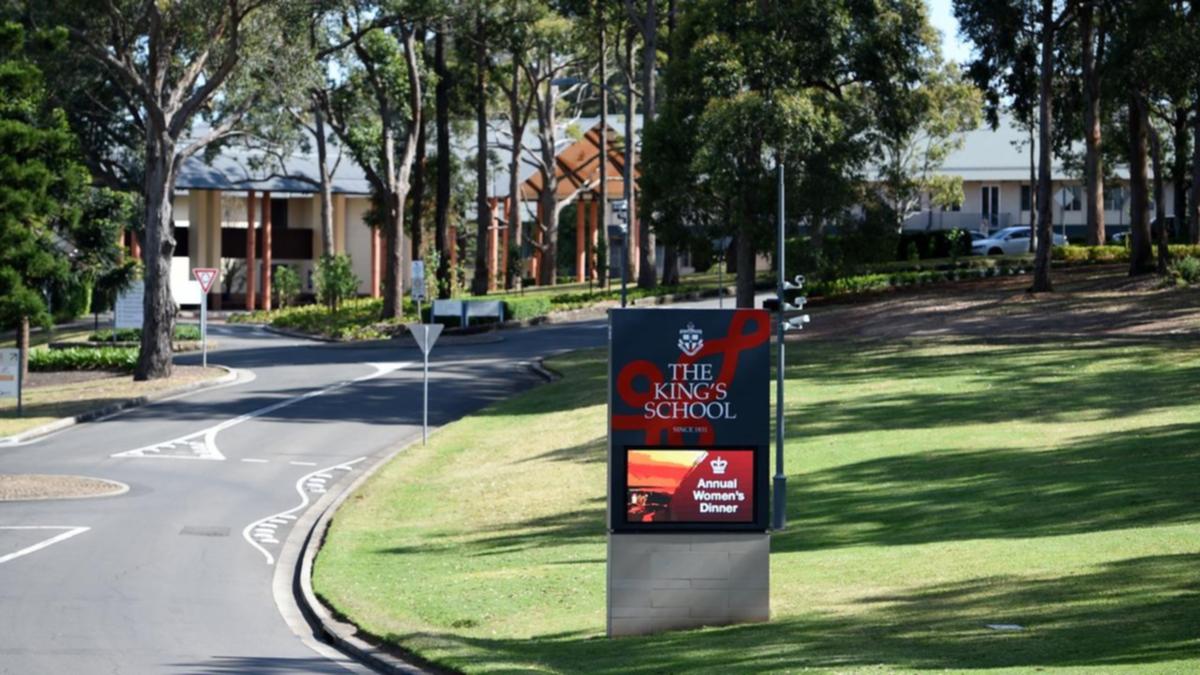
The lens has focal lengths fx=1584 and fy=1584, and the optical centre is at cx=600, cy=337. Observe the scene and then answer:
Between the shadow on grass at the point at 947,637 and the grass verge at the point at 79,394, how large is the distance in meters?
24.6

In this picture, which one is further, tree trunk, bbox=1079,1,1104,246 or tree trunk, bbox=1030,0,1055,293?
tree trunk, bbox=1079,1,1104,246

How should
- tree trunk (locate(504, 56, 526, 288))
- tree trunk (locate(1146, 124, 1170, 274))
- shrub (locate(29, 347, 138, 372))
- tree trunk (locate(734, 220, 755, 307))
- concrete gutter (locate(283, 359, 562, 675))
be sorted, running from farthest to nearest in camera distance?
tree trunk (locate(504, 56, 526, 288))
shrub (locate(29, 347, 138, 372))
tree trunk (locate(1146, 124, 1170, 274))
tree trunk (locate(734, 220, 755, 307))
concrete gutter (locate(283, 359, 562, 675))

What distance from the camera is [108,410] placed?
132ft

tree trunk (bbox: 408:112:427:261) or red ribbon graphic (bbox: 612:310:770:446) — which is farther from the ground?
tree trunk (bbox: 408:112:427:261)

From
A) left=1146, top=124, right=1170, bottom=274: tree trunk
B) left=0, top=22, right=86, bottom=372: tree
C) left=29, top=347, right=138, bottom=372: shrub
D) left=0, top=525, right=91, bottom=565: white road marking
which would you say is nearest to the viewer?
left=0, top=525, right=91, bottom=565: white road marking

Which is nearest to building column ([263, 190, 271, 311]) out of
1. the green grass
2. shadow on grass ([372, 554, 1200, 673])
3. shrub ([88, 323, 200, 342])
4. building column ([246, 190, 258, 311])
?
building column ([246, 190, 258, 311])

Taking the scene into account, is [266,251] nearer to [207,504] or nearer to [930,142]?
[930,142]

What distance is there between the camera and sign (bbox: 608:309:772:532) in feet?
52.0

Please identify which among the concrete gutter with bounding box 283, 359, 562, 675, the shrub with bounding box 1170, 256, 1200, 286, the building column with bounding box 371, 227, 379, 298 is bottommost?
the concrete gutter with bounding box 283, 359, 562, 675

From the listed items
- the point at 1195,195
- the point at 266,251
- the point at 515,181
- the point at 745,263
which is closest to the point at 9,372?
the point at 745,263

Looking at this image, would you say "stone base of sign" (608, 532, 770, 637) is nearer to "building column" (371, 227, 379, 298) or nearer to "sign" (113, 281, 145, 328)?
"sign" (113, 281, 145, 328)

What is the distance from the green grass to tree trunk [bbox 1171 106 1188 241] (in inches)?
1033

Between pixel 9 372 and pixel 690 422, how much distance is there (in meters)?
25.4

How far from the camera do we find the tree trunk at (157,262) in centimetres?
→ 4544
